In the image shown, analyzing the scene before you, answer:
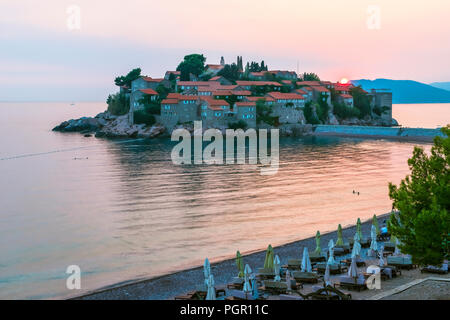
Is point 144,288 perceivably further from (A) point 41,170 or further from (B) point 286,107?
(B) point 286,107

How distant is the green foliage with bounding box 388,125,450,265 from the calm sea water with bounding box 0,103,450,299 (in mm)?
12435

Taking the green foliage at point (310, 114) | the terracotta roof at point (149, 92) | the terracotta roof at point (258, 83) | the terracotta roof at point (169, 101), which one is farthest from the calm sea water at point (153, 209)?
the terracotta roof at point (258, 83)

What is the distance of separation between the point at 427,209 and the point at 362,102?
401 ft

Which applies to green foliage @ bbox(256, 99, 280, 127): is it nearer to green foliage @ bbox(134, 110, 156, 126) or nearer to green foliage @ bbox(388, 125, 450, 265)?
green foliage @ bbox(134, 110, 156, 126)

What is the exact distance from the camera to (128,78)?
424ft

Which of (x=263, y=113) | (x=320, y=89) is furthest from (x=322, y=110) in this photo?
(x=263, y=113)

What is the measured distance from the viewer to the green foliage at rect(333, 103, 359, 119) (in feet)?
420

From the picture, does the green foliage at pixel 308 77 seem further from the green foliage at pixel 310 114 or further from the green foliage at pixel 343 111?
the green foliage at pixel 310 114

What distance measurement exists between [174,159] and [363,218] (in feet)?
129

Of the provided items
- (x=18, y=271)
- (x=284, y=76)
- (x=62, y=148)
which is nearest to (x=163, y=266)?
(x=18, y=271)

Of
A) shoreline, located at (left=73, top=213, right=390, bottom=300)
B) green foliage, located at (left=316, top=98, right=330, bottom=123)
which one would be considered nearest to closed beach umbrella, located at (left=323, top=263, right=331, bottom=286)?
shoreline, located at (left=73, top=213, right=390, bottom=300)

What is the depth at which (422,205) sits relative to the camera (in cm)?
1661

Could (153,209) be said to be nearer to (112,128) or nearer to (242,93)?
(242,93)
